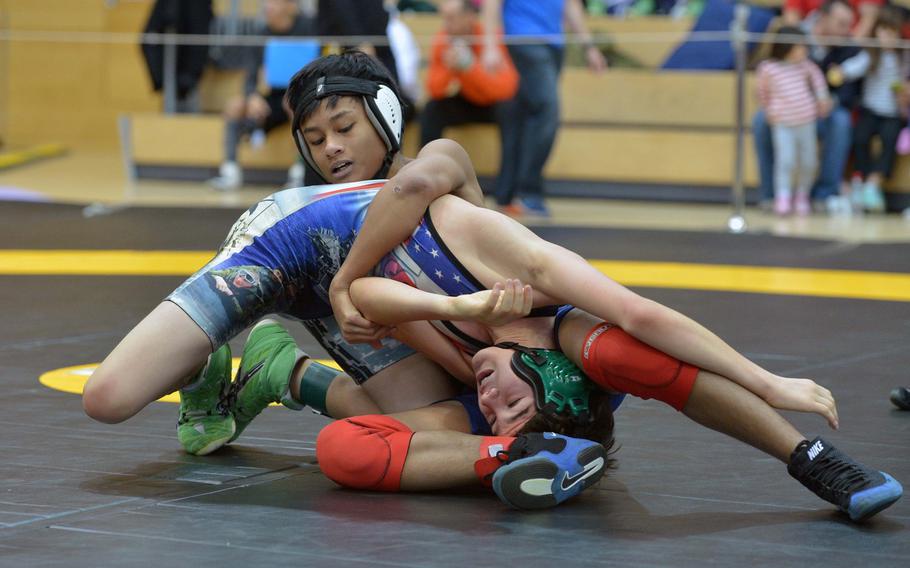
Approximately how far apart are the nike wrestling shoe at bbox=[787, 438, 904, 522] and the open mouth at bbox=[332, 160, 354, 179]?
3.42 ft

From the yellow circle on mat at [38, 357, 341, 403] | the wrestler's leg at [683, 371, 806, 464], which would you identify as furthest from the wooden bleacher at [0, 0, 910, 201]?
the wrestler's leg at [683, 371, 806, 464]

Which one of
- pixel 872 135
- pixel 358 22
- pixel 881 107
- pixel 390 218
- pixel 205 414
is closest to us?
pixel 390 218

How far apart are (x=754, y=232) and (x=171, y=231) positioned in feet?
8.91

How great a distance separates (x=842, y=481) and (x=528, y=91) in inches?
224

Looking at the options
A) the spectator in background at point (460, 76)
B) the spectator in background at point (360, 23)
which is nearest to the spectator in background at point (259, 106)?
the spectator in background at point (460, 76)

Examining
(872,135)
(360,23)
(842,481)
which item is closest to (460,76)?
(360,23)

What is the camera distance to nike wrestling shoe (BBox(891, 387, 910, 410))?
3.33 meters

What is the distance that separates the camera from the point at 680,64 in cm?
927

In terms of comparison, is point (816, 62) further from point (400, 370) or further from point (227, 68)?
point (400, 370)

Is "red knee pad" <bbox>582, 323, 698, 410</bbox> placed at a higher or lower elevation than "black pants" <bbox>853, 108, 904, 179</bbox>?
higher

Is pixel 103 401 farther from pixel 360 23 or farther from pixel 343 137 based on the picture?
pixel 360 23

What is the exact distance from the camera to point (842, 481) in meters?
2.42

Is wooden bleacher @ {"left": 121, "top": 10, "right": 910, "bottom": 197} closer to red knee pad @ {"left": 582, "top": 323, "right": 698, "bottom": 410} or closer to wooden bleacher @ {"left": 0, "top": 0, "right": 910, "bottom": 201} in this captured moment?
wooden bleacher @ {"left": 0, "top": 0, "right": 910, "bottom": 201}

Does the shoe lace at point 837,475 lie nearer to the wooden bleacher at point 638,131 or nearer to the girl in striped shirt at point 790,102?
the girl in striped shirt at point 790,102
